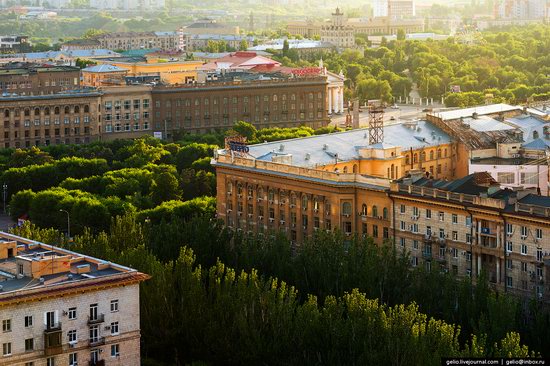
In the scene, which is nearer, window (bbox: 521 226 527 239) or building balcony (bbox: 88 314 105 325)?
building balcony (bbox: 88 314 105 325)

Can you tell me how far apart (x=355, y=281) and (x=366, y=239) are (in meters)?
6.02

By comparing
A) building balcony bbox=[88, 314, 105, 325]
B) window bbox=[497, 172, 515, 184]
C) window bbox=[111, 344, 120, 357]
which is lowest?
window bbox=[111, 344, 120, 357]

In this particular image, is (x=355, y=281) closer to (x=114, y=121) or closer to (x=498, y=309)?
(x=498, y=309)

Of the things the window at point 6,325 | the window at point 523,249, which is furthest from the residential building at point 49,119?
the window at point 6,325

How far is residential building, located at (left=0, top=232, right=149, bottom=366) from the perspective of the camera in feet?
223

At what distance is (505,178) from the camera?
102 meters

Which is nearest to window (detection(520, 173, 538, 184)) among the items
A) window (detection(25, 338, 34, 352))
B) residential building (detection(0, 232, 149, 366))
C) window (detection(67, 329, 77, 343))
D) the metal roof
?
the metal roof

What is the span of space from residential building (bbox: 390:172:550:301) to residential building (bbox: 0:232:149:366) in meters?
20.2

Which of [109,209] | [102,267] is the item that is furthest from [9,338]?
[109,209]

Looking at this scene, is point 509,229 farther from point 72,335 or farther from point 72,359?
point 72,359

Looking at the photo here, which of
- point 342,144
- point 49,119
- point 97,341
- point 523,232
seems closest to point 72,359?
point 97,341

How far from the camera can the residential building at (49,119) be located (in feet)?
545

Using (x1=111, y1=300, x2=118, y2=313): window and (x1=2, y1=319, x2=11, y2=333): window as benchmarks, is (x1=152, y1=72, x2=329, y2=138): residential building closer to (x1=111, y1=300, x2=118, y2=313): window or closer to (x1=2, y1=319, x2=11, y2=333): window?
(x1=111, y1=300, x2=118, y2=313): window

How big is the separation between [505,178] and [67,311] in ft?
136
